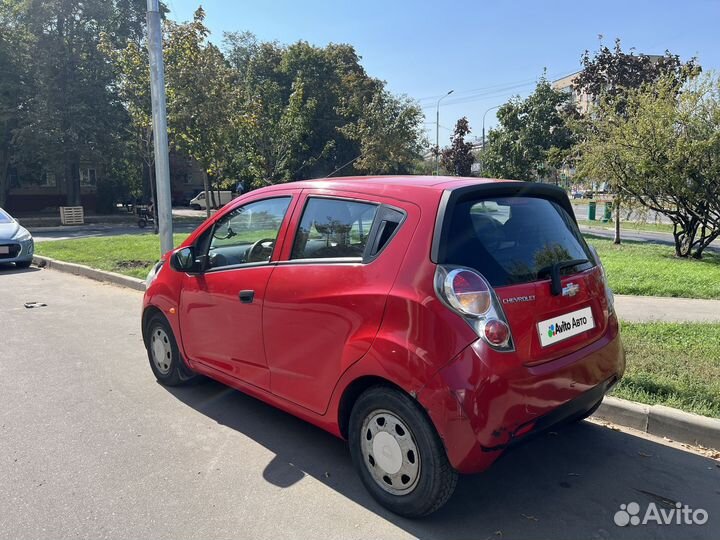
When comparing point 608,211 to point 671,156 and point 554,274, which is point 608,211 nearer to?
point 671,156

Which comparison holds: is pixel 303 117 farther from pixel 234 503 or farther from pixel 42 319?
pixel 234 503

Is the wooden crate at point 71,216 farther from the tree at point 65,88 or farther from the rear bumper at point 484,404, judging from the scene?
the rear bumper at point 484,404

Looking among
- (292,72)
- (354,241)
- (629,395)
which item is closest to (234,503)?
(354,241)

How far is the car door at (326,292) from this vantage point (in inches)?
115

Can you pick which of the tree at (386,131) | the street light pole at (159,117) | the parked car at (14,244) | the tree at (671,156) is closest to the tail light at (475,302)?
the street light pole at (159,117)

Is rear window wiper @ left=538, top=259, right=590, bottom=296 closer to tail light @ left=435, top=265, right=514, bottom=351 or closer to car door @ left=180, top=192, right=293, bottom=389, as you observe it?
tail light @ left=435, top=265, right=514, bottom=351

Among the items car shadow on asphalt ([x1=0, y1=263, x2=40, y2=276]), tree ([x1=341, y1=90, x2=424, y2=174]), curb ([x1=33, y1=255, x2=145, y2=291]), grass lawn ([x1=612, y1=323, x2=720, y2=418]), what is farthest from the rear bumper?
tree ([x1=341, y1=90, x2=424, y2=174])

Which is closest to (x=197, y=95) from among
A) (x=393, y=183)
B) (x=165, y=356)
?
(x=165, y=356)

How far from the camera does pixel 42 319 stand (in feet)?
23.9

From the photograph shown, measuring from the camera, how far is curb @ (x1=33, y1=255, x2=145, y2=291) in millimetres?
9617

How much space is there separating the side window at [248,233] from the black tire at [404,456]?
51.1 inches

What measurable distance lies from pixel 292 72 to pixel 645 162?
101 ft

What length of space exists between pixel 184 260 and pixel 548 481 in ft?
9.96

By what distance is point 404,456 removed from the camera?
111 inches
